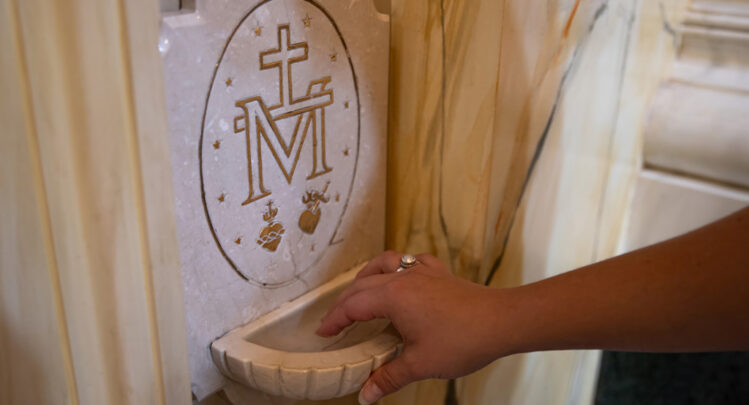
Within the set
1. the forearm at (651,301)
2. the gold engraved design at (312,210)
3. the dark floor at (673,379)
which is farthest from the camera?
the dark floor at (673,379)

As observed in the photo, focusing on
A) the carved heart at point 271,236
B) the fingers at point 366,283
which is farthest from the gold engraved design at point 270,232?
the fingers at point 366,283

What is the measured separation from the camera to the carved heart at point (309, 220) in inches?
34.5

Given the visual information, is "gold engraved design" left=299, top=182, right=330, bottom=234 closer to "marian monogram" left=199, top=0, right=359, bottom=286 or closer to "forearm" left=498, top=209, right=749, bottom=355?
"marian monogram" left=199, top=0, right=359, bottom=286

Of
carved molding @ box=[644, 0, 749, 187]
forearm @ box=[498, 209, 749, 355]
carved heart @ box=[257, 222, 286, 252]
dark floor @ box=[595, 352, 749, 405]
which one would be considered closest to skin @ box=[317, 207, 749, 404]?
forearm @ box=[498, 209, 749, 355]

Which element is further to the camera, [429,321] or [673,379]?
[673,379]

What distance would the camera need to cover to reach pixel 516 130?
3.01ft

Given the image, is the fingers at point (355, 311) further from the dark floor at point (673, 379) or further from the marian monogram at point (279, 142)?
the dark floor at point (673, 379)

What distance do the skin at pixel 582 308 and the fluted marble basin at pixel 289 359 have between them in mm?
27

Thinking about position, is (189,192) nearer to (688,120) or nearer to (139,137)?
(139,137)

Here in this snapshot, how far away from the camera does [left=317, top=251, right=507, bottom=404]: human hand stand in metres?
0.74

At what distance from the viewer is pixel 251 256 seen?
82cm

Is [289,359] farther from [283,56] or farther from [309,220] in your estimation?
[283,56]

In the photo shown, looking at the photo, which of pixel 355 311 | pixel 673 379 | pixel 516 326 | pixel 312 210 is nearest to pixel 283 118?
pixel 312 210

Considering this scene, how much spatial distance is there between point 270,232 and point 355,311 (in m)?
0.14
